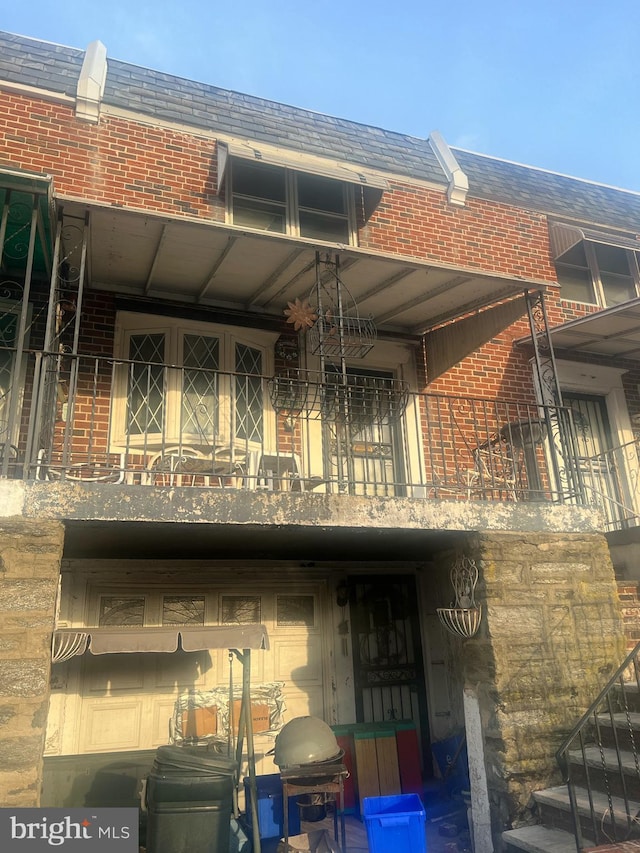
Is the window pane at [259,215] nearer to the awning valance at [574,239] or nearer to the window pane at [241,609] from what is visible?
the awning valance at [574,239]

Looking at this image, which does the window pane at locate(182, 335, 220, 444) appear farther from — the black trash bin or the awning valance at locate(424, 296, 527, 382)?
the black trash bin

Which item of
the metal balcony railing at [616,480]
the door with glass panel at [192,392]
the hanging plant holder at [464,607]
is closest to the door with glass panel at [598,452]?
the metal balcony railing at [616,480]

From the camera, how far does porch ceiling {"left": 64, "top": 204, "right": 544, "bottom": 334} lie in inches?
219

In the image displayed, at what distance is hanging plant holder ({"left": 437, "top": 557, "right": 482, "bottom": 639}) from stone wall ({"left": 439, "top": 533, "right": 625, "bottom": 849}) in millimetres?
76

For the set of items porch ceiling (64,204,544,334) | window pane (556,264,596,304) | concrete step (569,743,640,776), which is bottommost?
concrete step (569,743,640,776)

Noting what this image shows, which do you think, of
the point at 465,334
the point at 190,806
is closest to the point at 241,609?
the point at 190,806

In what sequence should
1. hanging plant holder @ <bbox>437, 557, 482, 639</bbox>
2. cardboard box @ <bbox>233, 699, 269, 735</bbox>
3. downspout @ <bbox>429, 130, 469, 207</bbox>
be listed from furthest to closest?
downspout @ <bbox>429, 130, 469, 207</bbox> < cardboard box @ <bbox>233, 699, 269, 735</bbox> < hanging plant holder @ <bbox>437, 557, 482, 639</bbox>

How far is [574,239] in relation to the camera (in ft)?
29.7

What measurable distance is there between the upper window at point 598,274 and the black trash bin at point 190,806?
775 cm

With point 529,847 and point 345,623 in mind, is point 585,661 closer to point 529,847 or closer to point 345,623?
point 529,847

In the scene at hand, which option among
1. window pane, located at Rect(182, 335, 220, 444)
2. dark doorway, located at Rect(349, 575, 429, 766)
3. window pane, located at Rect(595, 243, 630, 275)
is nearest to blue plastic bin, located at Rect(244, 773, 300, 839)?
dark doorway, located at Rect(349, 575, 429, 766)

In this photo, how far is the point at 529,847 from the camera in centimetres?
446

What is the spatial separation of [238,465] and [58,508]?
219 centimetres

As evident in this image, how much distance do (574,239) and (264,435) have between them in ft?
17.7
